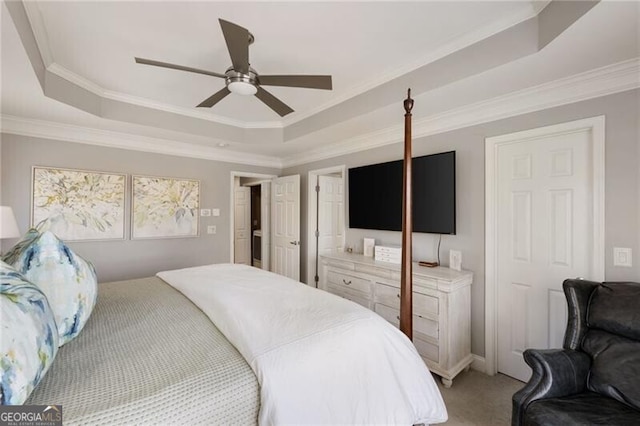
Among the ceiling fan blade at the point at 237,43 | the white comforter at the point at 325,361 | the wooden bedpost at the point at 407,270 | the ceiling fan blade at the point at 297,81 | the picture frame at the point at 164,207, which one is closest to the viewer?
the white comforter at the point at 325,361

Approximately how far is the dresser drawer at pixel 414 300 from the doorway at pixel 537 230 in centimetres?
54

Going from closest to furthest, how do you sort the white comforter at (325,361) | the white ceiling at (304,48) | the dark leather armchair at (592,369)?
the white comforter at (325,361)
the dark leather armchair at (592,369)
the white ceiling at (304,48)

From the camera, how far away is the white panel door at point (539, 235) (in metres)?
2.06

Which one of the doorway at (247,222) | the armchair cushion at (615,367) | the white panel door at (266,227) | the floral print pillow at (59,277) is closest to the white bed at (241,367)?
the floral print pillow at (59,277)

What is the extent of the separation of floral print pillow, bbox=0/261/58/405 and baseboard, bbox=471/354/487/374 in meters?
2.91

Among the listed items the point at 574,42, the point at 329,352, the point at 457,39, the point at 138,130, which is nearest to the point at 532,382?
the point at 329,352

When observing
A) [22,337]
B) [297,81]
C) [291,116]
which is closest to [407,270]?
[297,81]

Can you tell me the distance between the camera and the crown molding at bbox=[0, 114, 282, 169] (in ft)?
9.50

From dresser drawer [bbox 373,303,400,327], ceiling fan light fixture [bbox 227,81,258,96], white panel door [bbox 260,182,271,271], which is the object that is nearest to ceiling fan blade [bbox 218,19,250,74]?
ceiling fan light fixture [bbox 227,81,258,96]

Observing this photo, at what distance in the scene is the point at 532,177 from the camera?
2.28 m

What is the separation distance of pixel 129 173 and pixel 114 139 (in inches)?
16.8

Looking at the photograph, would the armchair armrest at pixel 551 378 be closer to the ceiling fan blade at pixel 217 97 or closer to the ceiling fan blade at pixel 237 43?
the ceiling fan blade at pixel 237 43

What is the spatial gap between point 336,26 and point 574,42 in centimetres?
141

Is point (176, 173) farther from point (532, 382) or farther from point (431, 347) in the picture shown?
point (532, 382)
